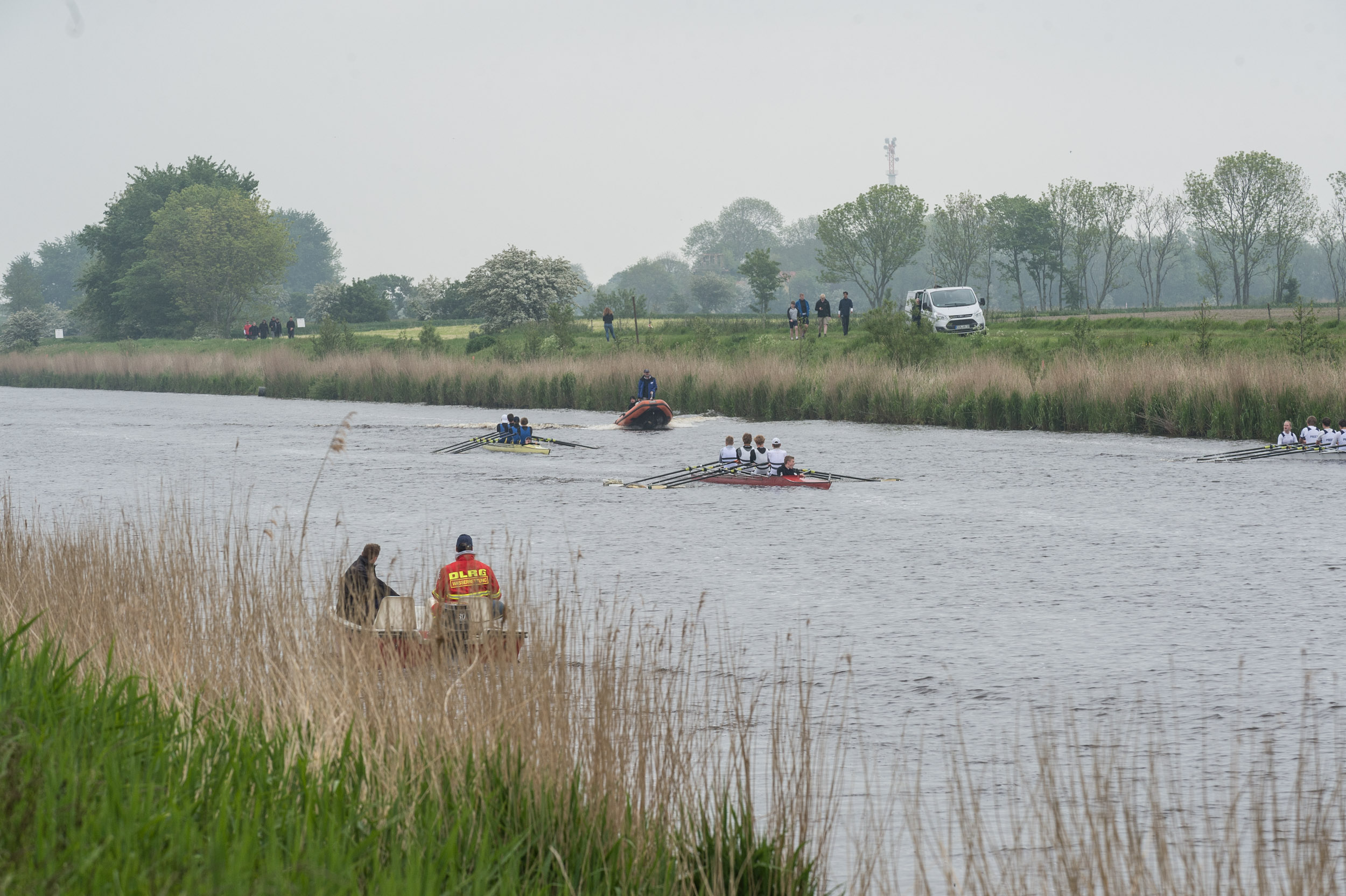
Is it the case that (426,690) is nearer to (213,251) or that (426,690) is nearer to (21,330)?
(213,251)

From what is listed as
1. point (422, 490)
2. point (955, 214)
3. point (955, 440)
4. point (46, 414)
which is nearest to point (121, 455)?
point (422, 490)

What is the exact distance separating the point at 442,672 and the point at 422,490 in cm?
2321

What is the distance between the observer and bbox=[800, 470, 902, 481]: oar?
95.3ft

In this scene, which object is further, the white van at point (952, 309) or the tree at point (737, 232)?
the tree at point (737, 232)

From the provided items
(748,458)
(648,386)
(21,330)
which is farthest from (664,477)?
(21,330)

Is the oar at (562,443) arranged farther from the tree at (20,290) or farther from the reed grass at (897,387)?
the tree at (20,290)

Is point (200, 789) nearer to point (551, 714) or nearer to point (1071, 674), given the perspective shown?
point (551, 714)

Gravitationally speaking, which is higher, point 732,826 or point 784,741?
point 732,826

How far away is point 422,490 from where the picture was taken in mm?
30969

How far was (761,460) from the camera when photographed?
A: 30156 millimetres

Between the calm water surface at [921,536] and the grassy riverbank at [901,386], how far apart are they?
4.01ft

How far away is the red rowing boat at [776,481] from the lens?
29.4m

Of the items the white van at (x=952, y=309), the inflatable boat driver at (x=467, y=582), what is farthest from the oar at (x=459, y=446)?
the inflatable boat driver at (x=467, y=582)

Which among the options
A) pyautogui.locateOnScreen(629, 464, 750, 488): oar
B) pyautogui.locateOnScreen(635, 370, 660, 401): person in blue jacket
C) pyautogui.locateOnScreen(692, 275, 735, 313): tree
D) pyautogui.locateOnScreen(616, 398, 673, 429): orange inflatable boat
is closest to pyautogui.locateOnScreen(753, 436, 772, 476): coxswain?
pyautogui.locateOnScreen(629, 464, 750, 488): oar
